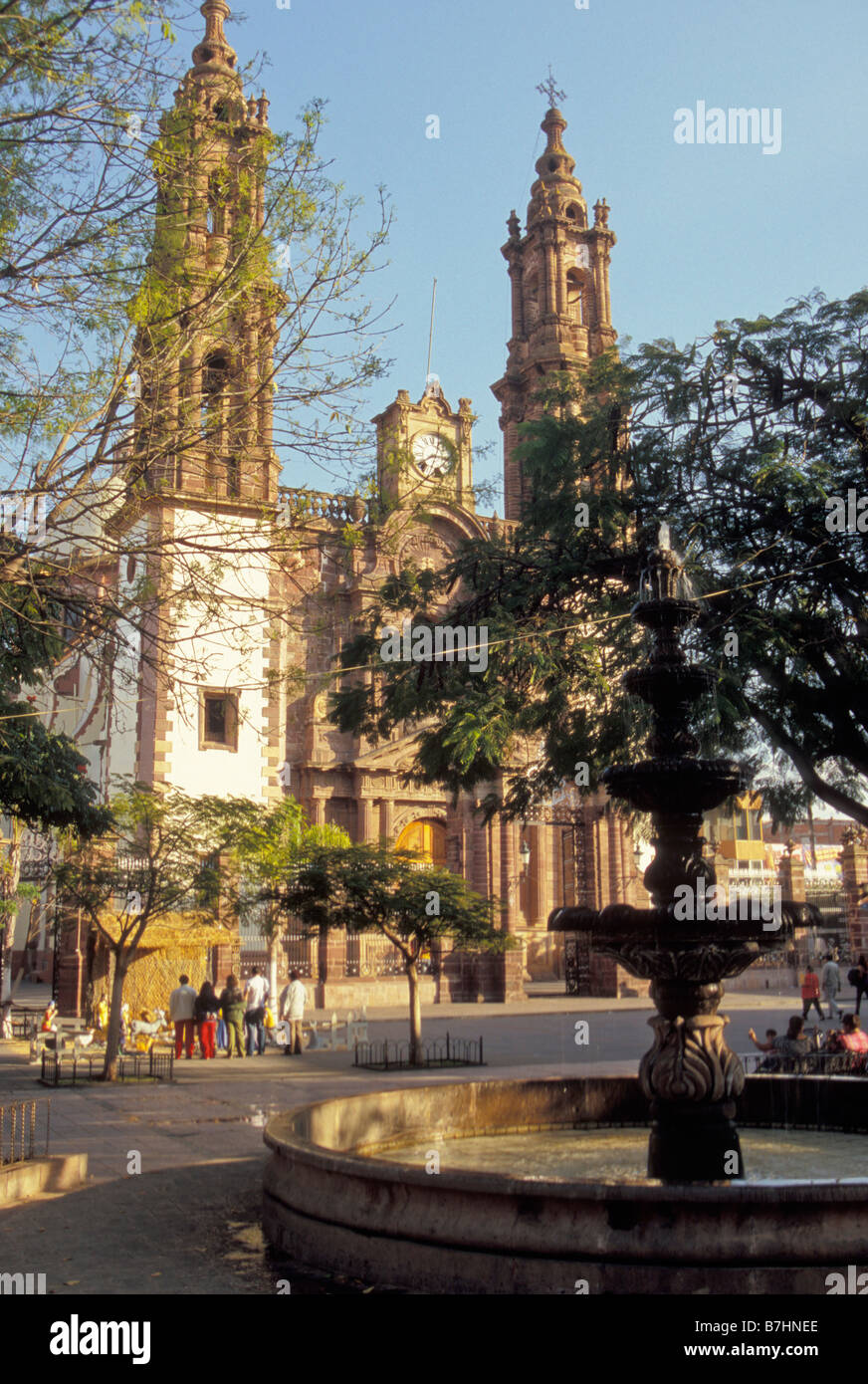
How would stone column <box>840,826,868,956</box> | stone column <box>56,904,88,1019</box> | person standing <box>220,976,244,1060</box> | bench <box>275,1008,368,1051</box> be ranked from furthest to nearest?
stone column <box>840,826,868,956</box> → stone column <box>56,904,88,1019</box> → bench <box>275,1008,368,1051</box> → person standing <box>220,976,244,1060</box>

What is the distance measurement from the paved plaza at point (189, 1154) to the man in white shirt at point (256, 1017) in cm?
40

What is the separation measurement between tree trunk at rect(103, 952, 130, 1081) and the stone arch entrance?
803 inches

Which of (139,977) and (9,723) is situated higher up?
(9,723)

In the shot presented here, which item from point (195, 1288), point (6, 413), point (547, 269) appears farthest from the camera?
point (547, 269)

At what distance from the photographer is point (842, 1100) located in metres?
9.30

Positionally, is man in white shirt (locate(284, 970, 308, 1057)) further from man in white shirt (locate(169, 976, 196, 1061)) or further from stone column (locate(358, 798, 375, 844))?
stone column (locate(358, 798, 375, 844))

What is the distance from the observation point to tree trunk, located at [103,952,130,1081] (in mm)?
15812

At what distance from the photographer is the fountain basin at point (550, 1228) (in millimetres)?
4832

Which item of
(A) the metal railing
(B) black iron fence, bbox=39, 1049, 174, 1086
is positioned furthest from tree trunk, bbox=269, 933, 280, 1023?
(B) black iron fence, bbox=39, 1049, 174, 1086

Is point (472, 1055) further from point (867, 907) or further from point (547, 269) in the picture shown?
point (547, 269)
